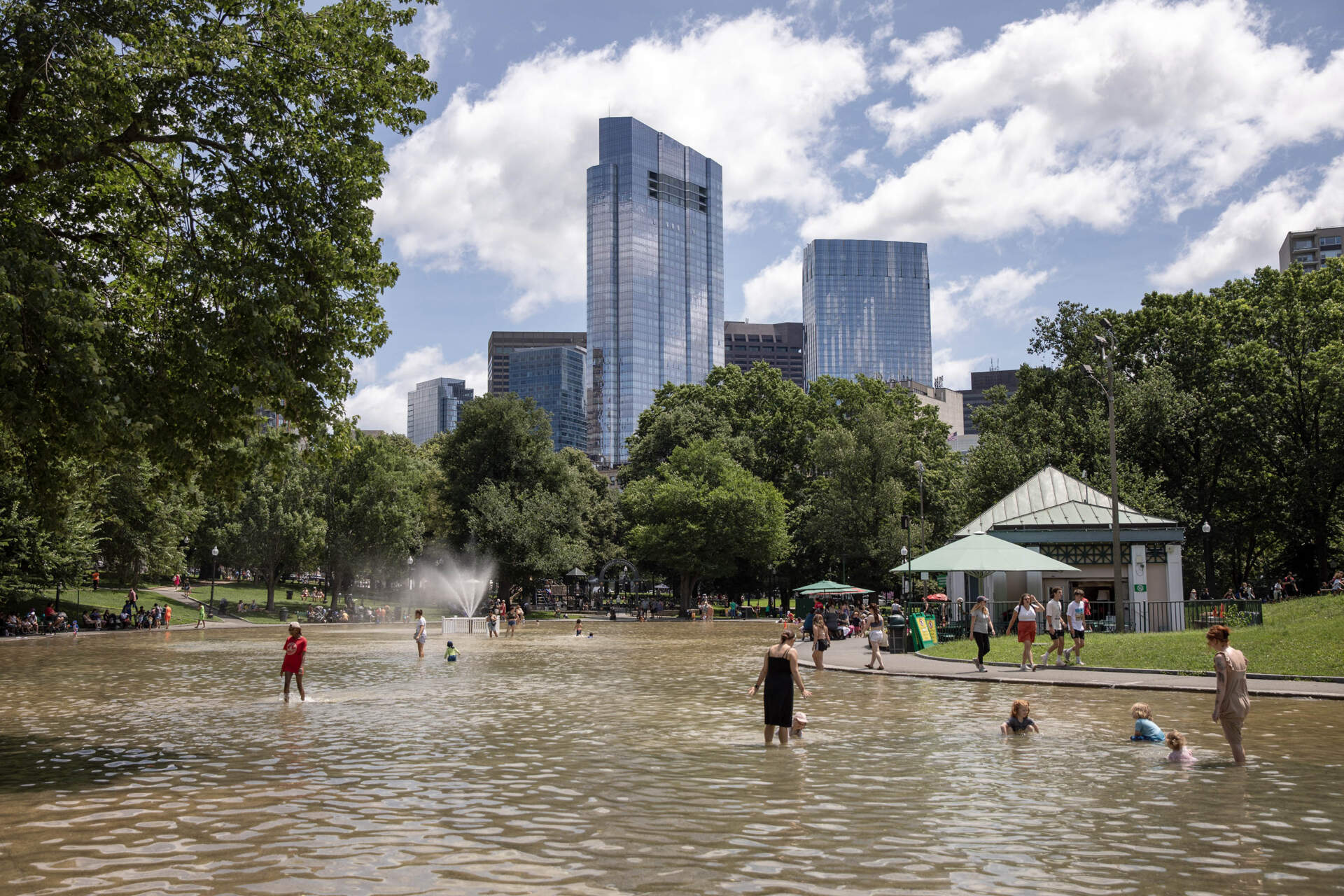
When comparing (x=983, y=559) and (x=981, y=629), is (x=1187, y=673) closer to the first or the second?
(x=981, y=629)

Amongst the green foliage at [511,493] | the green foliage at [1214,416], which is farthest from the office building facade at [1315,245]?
the green foliage at [511,493]

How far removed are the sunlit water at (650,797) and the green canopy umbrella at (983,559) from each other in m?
11.2

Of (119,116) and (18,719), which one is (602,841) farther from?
(18,719)

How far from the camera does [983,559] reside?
105 ft

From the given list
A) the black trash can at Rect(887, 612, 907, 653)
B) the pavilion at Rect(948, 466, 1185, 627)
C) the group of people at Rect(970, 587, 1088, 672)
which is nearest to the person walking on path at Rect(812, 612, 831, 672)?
the group of people at Rect(970, 587, 1088, 672)

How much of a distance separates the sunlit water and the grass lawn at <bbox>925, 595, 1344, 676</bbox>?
3930 millimetres

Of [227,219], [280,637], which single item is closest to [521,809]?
[227,219]

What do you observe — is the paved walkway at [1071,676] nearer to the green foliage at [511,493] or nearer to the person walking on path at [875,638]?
the person walking on path at [875,638]

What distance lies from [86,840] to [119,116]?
9.63 m

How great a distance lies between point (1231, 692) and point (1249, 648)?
13.9 metres

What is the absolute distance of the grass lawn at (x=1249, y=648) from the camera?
21.7 meters

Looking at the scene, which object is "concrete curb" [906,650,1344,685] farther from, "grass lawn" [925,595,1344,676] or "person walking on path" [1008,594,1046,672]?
"person walking on path" [1008,594,1046,672]

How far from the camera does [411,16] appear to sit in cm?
1697

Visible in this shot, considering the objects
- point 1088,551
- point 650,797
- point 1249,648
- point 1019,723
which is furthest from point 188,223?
point 1088,551
